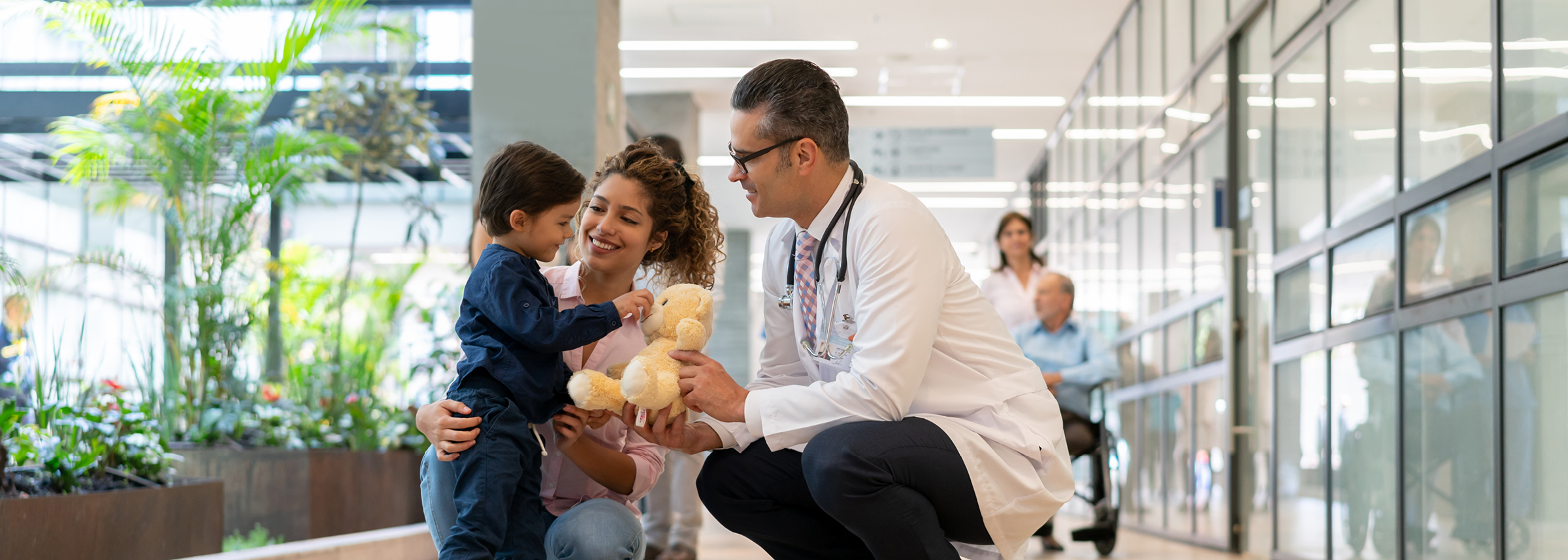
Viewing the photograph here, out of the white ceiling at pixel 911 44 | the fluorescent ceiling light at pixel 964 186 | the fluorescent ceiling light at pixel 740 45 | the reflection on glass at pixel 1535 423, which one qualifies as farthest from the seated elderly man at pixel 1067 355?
the fluorescent ceiling light at pixel 964 186

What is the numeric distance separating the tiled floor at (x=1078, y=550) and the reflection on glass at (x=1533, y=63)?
2.59 meters

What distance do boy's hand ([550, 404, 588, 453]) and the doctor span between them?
3.4 inches

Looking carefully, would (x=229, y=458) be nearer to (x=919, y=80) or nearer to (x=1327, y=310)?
(x=1327, y=310)

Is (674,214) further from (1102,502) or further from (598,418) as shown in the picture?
(1102,502)

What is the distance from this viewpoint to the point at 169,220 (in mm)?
4008

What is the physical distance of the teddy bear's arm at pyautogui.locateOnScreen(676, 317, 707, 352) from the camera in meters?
1.90

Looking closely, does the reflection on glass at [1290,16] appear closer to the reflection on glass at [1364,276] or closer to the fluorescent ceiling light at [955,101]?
the reflection on glass at [1364,276]

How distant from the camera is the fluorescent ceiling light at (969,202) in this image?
14141 mm

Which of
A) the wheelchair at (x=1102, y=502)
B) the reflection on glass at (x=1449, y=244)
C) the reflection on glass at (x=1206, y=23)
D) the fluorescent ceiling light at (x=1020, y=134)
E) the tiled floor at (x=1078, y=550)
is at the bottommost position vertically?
the tiled floor at (x=1078, y=550)

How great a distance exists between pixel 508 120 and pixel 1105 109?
4939 millimetres

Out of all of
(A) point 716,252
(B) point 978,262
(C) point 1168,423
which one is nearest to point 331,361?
(A) point 716,252

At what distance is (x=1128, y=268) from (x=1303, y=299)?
3.19 metres

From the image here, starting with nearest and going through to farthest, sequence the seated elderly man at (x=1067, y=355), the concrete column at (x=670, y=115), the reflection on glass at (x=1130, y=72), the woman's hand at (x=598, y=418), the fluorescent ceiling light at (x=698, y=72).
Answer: the woman's hand at (x=598, y=418) → the seated elderly man at (x=1067, y=355) → the reflection on glass at (x=1130, y=72) → the fluorescent ceiling light at (x=698, y=72) → the concrete column at (x=670, y=115)

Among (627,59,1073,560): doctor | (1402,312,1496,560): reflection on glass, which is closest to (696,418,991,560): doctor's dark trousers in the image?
(627,59,1073,560): doctor
